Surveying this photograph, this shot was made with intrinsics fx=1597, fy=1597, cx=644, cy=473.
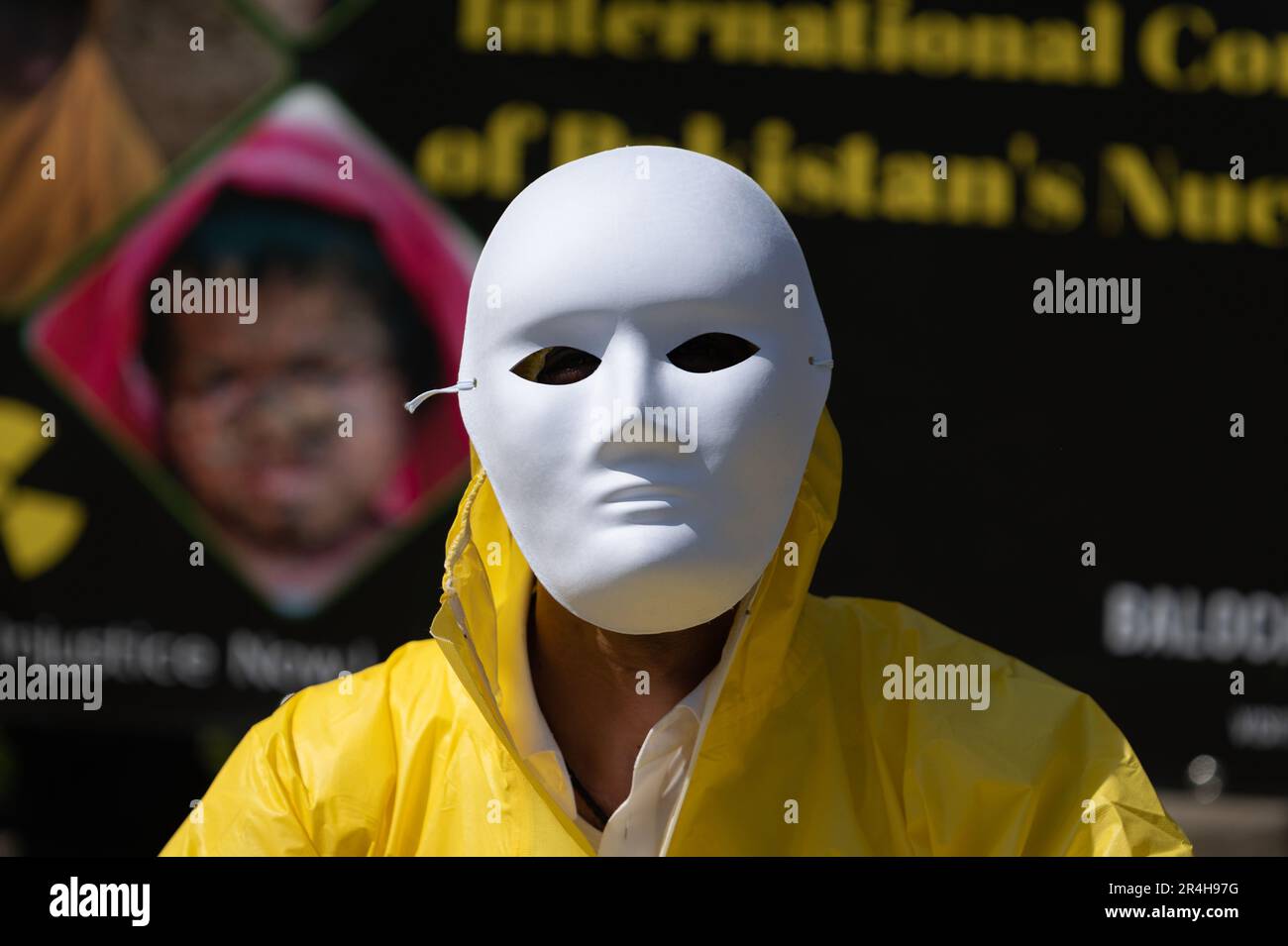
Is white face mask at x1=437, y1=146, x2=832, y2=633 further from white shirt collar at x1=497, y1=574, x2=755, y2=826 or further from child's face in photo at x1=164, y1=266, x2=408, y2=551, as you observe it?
child's face in photo at x1=164, y1=266, x2=408, y2=551

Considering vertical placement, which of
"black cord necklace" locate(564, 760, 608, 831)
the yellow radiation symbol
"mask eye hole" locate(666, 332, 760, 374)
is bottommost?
"black cord necklace" locate(564, 760, 608, 831)

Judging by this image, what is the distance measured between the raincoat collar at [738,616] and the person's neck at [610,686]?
80 mm

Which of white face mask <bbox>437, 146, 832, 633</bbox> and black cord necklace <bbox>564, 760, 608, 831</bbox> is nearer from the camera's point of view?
white face mask <bbox>437, 146, 832, 633</bbox>

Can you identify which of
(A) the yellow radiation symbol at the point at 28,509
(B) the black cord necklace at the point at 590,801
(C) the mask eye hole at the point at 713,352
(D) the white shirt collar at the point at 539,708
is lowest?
(B) the black cord necklace at the point at 590,801

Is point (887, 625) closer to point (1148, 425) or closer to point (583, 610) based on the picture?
point (583, 610)

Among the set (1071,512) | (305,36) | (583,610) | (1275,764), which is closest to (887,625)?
(583,610)

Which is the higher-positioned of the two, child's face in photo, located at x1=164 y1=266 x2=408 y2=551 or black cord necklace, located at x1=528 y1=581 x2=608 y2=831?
child's face in photo, located at x1=164 y1=266 x2=408 y2=551

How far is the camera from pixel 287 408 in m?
3.57

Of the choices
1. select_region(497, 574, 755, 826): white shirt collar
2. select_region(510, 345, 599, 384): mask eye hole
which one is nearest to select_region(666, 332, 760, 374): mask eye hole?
select_region(510, 345, 599, 384): mask eye hole

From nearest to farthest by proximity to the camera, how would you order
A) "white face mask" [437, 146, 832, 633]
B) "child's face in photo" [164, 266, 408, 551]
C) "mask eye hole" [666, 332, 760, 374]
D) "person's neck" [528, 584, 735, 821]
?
"white face mask" [437, 146, 832, 633]
"mask eye hole" [666, 332, 760, 374]
"person's neck" [528, 584, 735, 821]
"child's face in photo" [164, 266, 408, 551]

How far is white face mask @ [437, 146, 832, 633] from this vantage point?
2.03 metres

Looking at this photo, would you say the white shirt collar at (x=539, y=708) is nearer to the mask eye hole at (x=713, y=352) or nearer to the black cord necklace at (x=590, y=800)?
the black cord necklace at (x=590, y=800)

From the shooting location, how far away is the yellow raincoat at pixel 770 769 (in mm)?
2113

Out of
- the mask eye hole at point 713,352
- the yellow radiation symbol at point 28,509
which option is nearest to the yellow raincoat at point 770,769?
the mask eye hole at point 713,352
